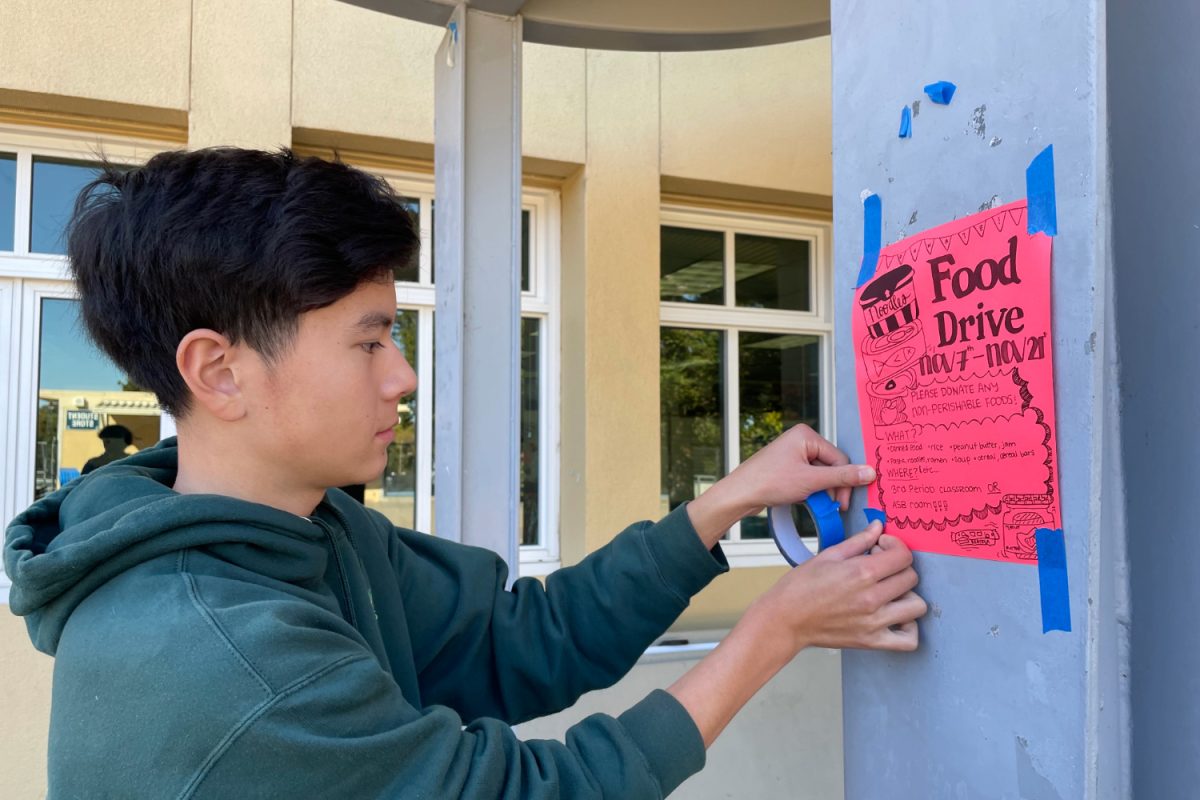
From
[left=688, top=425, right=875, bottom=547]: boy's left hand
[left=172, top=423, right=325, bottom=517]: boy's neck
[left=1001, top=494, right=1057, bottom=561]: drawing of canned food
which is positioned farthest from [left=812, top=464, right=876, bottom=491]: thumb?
[left=172, top=423, right=325, bottom=517]: boy's neck

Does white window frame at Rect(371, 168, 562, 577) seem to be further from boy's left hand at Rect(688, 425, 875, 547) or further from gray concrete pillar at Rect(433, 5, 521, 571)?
boy's left hand at Rect(688, 425, 875, 547)

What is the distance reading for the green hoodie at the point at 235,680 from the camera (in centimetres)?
77

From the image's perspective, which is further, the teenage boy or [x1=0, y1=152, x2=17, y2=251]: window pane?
[x1=0, y1=152, x2=17, y2=251]: window pane

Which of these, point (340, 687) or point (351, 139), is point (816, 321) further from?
point (340, 687)

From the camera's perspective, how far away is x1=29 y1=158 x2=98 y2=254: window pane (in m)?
3.39

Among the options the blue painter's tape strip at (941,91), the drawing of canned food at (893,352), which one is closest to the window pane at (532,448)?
the drawing of canned food at (893,352)

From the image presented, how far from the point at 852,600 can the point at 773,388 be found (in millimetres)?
3732

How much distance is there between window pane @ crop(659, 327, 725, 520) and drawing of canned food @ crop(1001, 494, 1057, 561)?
3.46 metres

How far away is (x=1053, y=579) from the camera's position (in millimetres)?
735

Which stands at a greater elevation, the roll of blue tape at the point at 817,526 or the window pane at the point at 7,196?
the window pane at the point at 7,196

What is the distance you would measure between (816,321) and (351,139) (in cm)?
255

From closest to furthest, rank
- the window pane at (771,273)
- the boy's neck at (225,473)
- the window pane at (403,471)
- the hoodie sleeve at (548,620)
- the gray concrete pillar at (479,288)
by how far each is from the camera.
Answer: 1. the boy's neck at (225,473)
2. the hoodie sleeve at (548,620)
3. the gray concrete pillar at (479,288)
4. the window pane at (403,471)
5. the window pane at (771,273)

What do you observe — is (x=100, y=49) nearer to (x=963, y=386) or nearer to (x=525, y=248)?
(x=525, y=248)

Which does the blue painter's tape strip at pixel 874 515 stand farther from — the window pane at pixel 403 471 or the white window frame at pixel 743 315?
the white window frame at pixel 743 315
